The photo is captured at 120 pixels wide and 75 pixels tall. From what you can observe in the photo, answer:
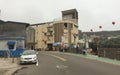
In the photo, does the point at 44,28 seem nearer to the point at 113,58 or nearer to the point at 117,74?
the point at 113,58

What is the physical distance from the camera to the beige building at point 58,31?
121438 mm

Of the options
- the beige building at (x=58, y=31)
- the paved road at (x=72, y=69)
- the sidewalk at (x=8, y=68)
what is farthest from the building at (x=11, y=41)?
the beige building at (x=58, y=31)

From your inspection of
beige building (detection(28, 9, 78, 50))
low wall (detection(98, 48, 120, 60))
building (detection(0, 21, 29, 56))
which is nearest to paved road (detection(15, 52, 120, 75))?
low wall (detection(98, 48, 120, 60))

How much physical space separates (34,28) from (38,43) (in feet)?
25.3

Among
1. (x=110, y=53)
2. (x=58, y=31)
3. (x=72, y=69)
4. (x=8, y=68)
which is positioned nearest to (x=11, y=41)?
(x=110, y=53)

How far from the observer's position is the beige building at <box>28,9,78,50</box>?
12144 cm

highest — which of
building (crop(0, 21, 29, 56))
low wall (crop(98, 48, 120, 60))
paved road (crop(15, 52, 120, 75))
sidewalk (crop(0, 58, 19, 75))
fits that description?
building (crop(0, 21, 29, 56))

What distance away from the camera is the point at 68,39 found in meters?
123

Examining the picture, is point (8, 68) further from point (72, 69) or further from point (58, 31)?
point (58, 31)

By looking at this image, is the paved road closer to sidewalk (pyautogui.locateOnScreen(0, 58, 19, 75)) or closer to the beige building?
sidewalk (pyautogui.locateOnScreen(0, 58, 19, 75))

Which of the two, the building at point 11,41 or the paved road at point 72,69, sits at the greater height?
the building at point 11,41

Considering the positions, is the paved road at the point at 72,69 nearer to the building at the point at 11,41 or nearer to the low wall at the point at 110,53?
the low wall at the point at 110,53

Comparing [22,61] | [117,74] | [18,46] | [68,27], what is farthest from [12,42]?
[68,27]

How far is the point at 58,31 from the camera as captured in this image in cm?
12250
